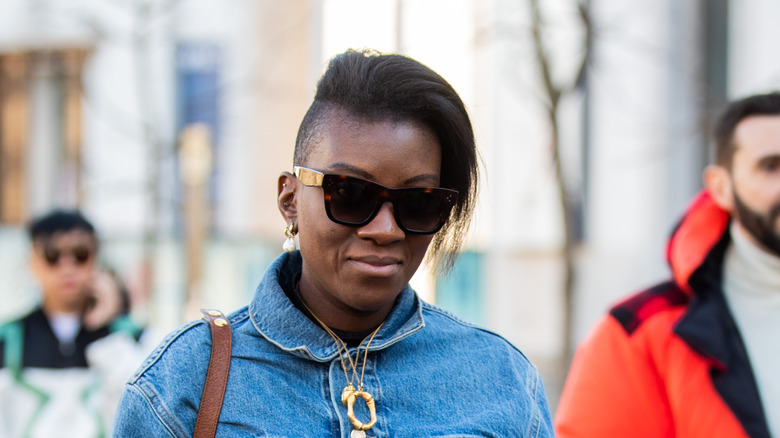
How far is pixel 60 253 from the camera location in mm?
4410

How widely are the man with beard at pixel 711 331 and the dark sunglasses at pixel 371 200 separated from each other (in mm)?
1414

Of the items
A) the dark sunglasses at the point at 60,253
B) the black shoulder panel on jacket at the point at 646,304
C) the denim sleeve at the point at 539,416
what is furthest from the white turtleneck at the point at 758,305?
the dark sunglasses at the point at 60,253

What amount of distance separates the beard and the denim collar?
157 cm

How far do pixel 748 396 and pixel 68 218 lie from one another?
10.0 ft

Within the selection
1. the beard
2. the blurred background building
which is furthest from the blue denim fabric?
the blurred background building

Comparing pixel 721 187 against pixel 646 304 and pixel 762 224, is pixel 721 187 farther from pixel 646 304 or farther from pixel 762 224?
pixel 646 304

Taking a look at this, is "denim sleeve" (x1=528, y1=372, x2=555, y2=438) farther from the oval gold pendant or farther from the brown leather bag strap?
the brown leather bag strap

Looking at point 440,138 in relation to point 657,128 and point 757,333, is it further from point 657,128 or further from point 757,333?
point 657,128

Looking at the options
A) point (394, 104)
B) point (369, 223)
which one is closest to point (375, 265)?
point (369, 223)

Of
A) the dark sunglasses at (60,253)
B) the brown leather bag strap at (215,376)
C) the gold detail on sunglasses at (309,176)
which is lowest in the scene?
the dark sunglasses at (60,253)

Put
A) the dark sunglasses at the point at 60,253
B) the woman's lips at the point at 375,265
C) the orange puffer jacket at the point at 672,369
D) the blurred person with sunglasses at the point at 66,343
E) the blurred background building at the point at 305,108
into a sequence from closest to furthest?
the woman's lips at the point at 375,265, the orange puffer jacket at the point at 672,369, the blurred person with sunglasses at the point at 66,343, the dark sunglasses at the point at 60,253, the blurred background building at the point at 305,108

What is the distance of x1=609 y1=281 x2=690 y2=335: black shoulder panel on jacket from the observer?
10.5 feet

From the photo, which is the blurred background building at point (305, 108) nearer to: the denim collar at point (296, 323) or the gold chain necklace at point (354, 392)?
the denim collar at point (296, 323)

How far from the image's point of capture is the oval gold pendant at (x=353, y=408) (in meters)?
1.92
